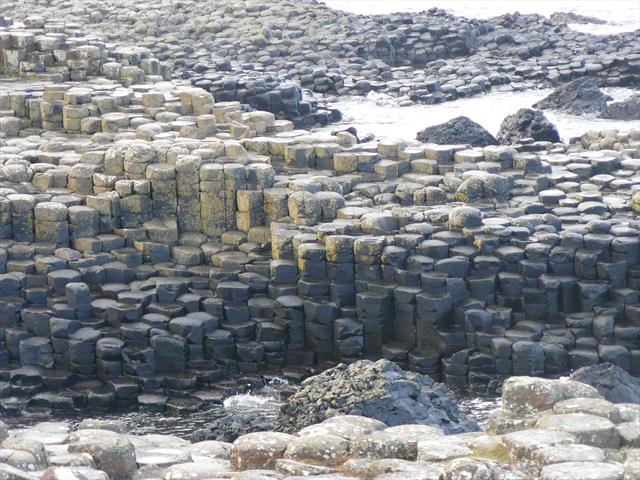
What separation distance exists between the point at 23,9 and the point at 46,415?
27327 millimetres

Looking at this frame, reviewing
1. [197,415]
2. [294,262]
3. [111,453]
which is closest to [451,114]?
[294,262]

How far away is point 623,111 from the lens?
106 feet

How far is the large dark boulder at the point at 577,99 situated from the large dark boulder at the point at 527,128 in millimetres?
4599

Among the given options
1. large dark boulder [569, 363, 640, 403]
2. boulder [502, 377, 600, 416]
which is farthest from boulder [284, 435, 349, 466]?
large dark boulder [569, 363, 640, 403]

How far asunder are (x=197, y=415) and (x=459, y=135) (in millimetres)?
10949

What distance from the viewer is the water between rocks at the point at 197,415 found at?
1702cm

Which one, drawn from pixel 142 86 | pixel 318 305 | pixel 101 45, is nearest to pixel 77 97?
pixel 142 86

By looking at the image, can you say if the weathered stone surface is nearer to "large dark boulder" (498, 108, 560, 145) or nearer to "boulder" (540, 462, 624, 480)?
"boulder" (540, 462, 624, 480)

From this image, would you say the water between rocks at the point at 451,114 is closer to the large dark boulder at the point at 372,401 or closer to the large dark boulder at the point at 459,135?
the large dark boulder at the point at 459,135

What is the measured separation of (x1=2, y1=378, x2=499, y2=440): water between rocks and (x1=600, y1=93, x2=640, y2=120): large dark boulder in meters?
15.7

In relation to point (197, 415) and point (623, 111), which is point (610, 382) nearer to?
point (197, 415)

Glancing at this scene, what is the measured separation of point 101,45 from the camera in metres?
28.1

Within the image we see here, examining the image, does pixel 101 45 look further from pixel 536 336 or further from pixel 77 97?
pixel 536 336

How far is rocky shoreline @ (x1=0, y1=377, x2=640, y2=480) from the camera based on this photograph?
404 inches
